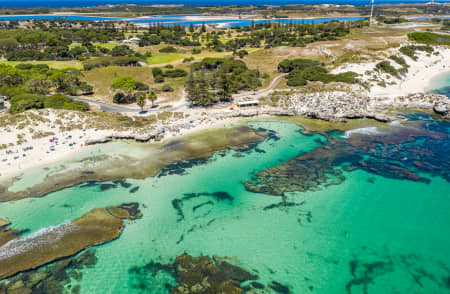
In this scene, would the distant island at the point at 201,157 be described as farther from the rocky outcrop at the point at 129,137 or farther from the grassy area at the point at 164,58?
the grassy area at the point at 164,58

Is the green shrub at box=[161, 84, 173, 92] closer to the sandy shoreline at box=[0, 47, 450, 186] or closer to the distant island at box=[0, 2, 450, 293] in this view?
the distant island at box=[0, 2, 450, 293]

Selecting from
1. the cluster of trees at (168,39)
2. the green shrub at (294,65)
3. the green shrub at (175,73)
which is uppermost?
the cluster of trees at (168,39)

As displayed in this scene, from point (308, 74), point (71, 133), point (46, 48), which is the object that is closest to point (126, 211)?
point (71, 133)

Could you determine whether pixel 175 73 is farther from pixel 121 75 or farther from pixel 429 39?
pixel 429 39

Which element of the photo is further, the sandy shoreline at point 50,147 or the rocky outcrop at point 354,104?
the rocky outcrop at point 354,104

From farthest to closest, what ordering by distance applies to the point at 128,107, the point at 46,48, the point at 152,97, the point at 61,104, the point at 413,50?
the point at 46,48 < the point at 413,50 < the point at 128,107 < the point at 152,97 < the point at 61,104

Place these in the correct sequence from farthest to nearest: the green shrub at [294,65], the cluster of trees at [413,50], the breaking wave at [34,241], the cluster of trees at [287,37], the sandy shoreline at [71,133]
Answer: the cluster of trees at [287,37] → the cluster of trees at [413,50] → the green shrub at [294,65] → the sandy shoreline at [71,133] → the breaking wave at [34,241]

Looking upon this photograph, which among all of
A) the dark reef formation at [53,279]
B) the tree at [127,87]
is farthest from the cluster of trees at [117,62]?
the dark reef formation at [53,279]
